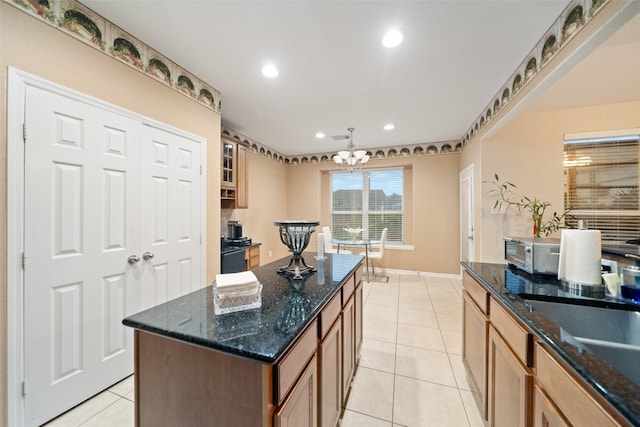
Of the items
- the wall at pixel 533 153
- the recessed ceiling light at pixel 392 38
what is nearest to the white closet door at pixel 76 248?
the recessed ceiling light at pixel 392 38

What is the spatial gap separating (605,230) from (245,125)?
17.0ft

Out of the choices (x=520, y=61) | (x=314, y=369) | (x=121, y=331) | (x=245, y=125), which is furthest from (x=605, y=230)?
(x=121, y=331)

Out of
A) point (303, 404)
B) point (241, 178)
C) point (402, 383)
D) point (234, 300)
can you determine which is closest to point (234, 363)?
point (234, 300)

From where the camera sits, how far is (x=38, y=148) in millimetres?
1431

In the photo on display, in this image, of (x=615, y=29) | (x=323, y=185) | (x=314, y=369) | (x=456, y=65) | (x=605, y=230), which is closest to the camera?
(x=314, y=369)

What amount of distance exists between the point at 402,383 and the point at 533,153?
3286 mm

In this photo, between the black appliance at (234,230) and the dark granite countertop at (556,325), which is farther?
the black appliance at (234,230)

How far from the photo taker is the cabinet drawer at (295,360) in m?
0.81

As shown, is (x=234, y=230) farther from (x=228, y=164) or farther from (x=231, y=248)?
(x=228, y=164)

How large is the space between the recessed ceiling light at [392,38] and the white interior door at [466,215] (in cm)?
269

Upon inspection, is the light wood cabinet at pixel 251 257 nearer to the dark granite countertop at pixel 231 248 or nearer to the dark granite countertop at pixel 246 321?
the dark granite countertop at pixel 231 248

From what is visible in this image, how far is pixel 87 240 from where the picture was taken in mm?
1656

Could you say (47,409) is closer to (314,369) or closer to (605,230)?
(314,369)

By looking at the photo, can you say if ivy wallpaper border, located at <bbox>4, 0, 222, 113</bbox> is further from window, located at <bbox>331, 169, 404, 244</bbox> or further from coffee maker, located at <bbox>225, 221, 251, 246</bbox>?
window, located at <bbox>331, 169, 404, 244</bbox>
